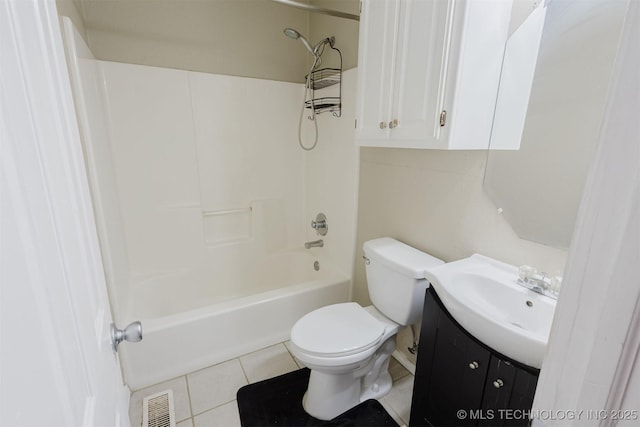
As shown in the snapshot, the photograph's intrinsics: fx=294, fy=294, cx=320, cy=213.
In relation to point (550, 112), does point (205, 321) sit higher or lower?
lower

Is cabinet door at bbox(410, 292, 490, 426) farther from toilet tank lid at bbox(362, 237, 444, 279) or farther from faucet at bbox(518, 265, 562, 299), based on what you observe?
faucet at bbox(518, 265, 562, 299)

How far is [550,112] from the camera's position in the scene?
1.05 metres

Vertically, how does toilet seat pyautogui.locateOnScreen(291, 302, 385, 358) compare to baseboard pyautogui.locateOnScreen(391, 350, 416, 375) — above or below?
above

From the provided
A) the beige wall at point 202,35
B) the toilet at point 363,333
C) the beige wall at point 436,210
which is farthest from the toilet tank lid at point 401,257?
the beige wall at point 202,35

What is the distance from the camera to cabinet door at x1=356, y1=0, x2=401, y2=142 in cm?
123

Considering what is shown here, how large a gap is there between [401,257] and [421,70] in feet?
2.68

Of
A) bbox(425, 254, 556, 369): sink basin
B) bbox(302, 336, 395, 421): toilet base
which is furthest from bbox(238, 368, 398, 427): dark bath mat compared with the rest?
bbox(425, 254, 556, 369): sink basin

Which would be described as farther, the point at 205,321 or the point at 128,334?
the point at 205,321

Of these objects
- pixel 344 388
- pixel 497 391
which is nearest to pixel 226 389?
pixel 344 388

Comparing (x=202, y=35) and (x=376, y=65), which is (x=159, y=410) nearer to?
(x=376, y=65)

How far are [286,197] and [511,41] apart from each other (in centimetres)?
189

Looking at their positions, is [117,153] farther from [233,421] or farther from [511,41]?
[511,41]

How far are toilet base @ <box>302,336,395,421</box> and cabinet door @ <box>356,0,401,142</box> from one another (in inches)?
43.2

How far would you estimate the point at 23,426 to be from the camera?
0.27 metres
